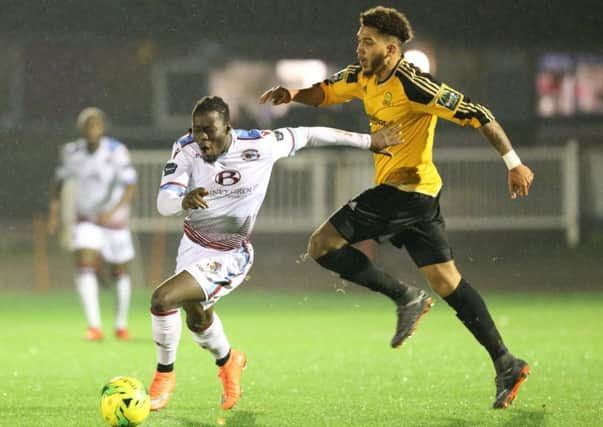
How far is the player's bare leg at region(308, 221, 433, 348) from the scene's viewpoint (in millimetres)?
8055

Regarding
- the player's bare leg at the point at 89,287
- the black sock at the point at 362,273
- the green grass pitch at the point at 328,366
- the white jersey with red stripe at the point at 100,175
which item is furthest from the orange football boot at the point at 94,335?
the black sock at the point at 362,273

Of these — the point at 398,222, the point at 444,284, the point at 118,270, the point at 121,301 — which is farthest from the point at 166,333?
the point at 118,270

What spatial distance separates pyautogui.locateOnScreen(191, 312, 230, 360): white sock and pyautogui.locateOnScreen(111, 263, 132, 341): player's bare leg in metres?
4.29

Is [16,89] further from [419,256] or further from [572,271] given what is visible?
[419,256]

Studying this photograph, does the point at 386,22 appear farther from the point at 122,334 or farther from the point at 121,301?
the point at 121,301

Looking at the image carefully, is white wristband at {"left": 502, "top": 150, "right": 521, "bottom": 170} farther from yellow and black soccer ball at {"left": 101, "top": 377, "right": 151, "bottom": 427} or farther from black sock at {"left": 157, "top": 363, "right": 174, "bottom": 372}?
yellow and black soccer ball at {"left": 101, "top": 377, "right": 151, "bottom": 427}

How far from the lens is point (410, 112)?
795cm

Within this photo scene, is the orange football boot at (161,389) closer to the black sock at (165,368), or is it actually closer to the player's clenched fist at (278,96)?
the black sock at (165,368)

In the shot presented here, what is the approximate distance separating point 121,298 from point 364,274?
16.7ft

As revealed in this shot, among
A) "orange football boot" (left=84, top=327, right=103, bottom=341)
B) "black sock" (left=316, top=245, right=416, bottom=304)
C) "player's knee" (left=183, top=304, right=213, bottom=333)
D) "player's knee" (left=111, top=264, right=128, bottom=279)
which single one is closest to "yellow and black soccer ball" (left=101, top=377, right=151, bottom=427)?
"player's knee" (left=183, top=304, right=213, bottom=333)

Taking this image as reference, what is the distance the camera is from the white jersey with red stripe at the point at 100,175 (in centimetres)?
1298

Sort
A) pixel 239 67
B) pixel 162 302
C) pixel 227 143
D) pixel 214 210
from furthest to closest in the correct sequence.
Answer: pixel 239 67, pixel 214 210, pixel 227 143, pixel 162 302

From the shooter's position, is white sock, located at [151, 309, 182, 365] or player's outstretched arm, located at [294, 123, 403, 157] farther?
white sock, located at [151, 309, 182, 365]

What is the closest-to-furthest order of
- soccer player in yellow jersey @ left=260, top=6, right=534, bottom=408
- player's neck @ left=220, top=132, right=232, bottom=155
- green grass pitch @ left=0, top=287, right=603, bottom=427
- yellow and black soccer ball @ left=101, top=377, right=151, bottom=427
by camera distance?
yellow and black soccer ball @ left=101, top=377, right=151, bottom=427
player's neck @ left=220, top=132, right=232, bottom=155
green grass pitch @ left=0, top=287, right=603, bottom=427
soccer player in yellow jersey @ left=260, top=6, right=534, bottom=408
